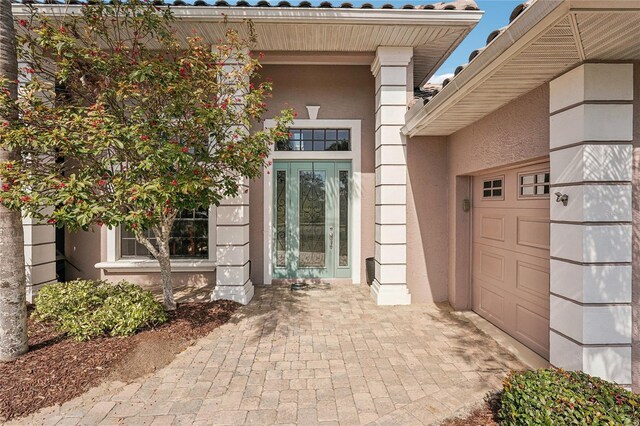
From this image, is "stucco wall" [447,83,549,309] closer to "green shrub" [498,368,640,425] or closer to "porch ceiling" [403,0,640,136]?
"porch ceiling" [403,0,640,136]

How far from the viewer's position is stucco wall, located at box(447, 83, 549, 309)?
10.2ft

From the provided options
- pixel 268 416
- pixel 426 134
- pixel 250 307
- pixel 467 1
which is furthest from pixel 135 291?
pixel 467 1

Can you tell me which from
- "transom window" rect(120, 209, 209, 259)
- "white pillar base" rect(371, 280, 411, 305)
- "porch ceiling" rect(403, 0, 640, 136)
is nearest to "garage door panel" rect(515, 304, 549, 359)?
"white pillar base" rect(371, 280, 411, 305)

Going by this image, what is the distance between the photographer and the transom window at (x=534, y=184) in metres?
3.29

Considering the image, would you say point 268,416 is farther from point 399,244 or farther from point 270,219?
point 270,219

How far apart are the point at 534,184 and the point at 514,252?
907 mm

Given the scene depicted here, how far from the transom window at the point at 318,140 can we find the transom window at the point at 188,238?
2239 millimetres

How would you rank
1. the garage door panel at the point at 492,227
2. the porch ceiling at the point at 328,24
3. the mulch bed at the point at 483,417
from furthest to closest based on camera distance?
the porch ceiling at the point at 328,24, the garage door panel at the point at 492,227, the mulch bed at the point at 483,417

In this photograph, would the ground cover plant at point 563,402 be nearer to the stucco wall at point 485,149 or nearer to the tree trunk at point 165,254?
the stucco wall at point 485,149

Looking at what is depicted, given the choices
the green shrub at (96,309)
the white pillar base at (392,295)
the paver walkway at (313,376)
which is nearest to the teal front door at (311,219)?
the white pillar base at (392,295)

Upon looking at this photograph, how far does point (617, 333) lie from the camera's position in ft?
8.36

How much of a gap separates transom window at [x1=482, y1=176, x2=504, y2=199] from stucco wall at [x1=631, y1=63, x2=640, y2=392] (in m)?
1.54

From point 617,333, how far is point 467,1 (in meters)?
4.83


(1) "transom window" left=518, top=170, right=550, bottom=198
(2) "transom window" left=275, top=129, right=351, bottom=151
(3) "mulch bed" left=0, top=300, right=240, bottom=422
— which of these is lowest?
(3) "mulch bed" left=0, top=300, right=240, bottom=422
